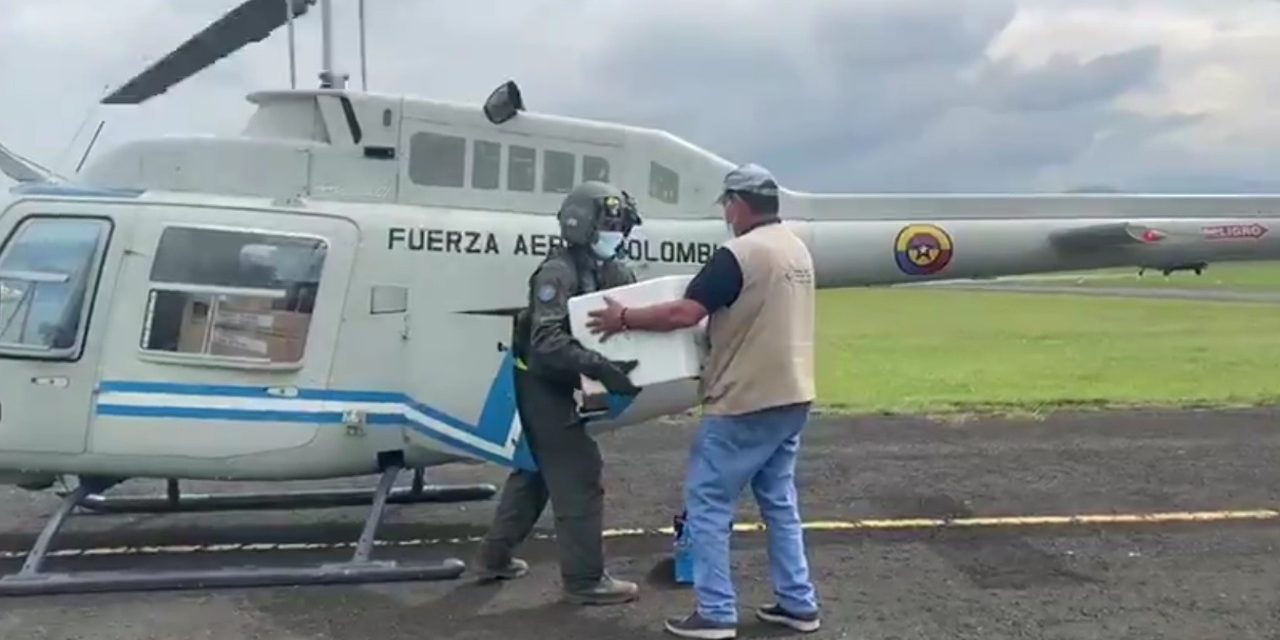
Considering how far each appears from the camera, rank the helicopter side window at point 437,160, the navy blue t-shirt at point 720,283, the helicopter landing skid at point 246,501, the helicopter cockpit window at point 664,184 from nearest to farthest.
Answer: the navy blue t-shirt at point 720,283 < the helicopter side window at point 437,160 < the helicopter cockpit window at point 664,184 < the helicopter landing skid at point 246,501

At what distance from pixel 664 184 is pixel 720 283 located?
7.27 ft

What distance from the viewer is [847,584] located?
641 cm

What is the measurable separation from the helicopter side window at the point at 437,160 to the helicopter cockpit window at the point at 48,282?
170 centimetres

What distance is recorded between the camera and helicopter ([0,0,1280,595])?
6746 mm

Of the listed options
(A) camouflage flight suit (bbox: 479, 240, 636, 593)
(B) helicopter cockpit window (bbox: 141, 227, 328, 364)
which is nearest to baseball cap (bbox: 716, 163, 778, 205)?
(A) camouflage flight suit (bbox: 479, 240, 636, 593)

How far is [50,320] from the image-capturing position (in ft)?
22.2

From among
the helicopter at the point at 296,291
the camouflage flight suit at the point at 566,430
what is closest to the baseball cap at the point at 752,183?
the camouflage flight suit at the point at 566,430

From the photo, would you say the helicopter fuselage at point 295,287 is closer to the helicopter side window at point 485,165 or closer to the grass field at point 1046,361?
the helicopter side window at point 485,165

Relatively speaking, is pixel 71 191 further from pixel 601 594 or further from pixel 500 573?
pixel 601 594

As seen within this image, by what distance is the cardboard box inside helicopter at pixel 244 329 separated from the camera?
6.78 meters

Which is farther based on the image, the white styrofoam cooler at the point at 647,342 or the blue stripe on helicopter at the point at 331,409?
the blue stripe on helicopter at the point at 331,409

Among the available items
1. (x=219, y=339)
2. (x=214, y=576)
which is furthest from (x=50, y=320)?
(x=214, y=576)

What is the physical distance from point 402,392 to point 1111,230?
464 centimetres

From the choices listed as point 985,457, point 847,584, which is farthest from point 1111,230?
point 847,584
